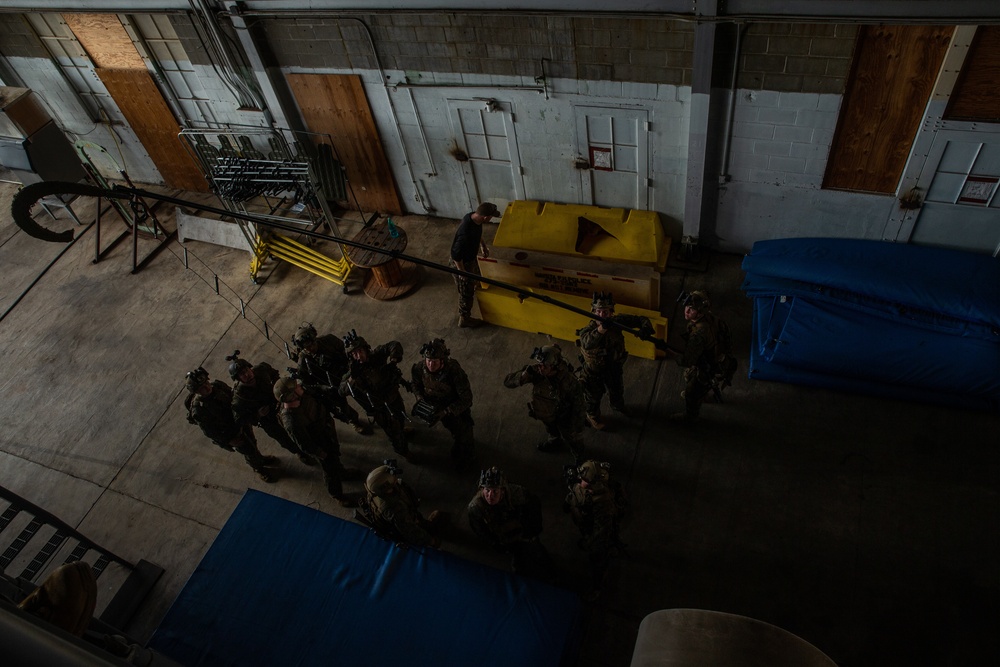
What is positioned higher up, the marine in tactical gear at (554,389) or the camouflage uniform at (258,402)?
the marine in tactical gear at (554,389)

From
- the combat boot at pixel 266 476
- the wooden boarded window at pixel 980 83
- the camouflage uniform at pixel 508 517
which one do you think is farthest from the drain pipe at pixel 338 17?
the wooden boarded window at pixel 980 83

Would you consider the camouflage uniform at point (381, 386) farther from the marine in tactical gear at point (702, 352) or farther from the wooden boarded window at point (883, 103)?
the wooden boarded window at point (883, 103)

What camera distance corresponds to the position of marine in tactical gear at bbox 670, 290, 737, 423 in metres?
5.86

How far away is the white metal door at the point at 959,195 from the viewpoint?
245 inches

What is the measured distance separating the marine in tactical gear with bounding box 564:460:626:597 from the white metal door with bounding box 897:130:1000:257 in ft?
15.9

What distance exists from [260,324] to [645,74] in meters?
6.14

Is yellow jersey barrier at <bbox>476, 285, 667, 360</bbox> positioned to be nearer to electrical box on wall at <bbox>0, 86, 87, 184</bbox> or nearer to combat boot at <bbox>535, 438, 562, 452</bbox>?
combat boot at <bbox>535, 438, 562, 452</bbox>

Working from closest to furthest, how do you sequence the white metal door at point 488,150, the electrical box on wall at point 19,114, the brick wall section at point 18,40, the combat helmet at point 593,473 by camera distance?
the combat helmet at point 593,473
the white metal door at point 488,150
the electrical box on wall at point 19,114
the brick wall section at point 18,40

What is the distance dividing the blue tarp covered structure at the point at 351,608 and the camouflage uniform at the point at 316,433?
0.75 m

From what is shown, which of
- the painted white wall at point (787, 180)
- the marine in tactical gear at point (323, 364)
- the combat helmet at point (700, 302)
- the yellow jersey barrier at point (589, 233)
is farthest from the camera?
the yellow jersey barrier at point (589, 233)

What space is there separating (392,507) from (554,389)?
1.80 m

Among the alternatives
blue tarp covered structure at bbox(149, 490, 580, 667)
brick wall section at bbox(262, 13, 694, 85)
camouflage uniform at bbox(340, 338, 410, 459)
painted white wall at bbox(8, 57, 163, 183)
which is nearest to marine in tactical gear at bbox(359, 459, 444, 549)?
blue tarp covered structure at bbox(149, 490, 580, 667)

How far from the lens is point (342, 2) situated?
7.37 m

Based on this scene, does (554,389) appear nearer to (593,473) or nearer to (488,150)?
(593,473)
